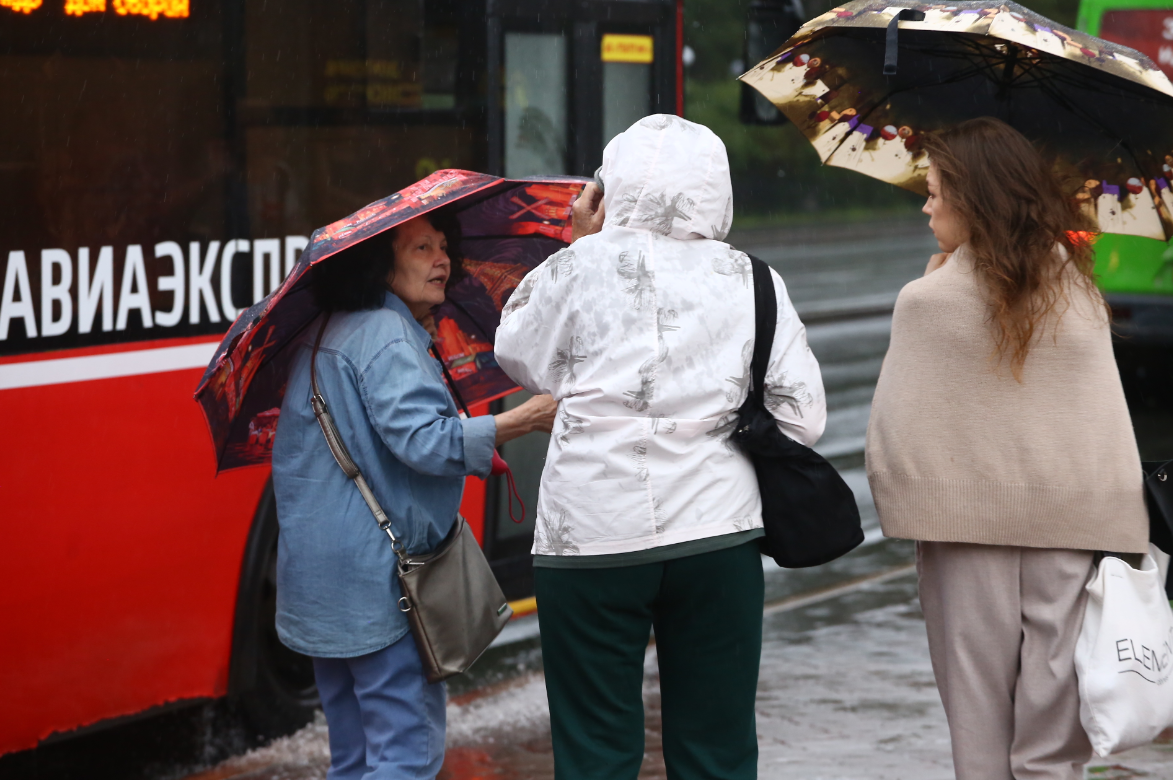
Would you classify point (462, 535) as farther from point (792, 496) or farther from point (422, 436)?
point (792, 496)

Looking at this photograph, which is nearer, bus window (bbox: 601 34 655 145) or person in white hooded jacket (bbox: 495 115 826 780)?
person in white hooded jacket (bbox: 495 115 826 780)

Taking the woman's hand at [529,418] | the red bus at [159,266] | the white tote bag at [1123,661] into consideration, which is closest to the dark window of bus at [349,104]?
the red bus at [159,266]

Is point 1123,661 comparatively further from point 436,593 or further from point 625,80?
point 625,80

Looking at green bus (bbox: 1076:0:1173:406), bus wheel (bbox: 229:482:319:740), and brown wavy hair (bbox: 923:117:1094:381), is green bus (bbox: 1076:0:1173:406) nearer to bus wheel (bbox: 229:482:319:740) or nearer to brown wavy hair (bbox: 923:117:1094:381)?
bus wheel (bbox: 229:482:319:740)

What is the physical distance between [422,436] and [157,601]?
65.1 inches

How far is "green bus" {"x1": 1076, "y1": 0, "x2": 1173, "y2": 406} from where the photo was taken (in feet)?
30.1

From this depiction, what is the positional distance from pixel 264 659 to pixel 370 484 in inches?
70.9

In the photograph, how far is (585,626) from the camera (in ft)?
9.25

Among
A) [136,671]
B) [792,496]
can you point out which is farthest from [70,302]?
[792,496]

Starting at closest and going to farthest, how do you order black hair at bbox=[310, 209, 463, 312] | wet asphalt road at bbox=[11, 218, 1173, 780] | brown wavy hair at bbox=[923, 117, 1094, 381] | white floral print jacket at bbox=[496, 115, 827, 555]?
white floral print jacket at bbox=[496, 115, 827, 555]
brown wavy hair at bbox=[923, 117, 1094, 381]
black hair at bbox=[310, 209, 463, 312]
wet asphalt road at bbox=[11, 218, 1173, 780]

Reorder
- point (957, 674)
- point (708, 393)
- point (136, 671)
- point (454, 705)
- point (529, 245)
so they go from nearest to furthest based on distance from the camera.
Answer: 1. point (708, 393)
2. point (957, 674)
3. point (529, 245)
4. point (136, 671)
5. point (454, 705)

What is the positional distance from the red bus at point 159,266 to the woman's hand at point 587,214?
1.67 meters

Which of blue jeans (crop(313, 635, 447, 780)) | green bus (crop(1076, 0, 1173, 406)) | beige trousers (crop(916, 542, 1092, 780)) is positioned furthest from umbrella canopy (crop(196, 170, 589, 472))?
green bus (crop(1076, 0, 1173, 406))

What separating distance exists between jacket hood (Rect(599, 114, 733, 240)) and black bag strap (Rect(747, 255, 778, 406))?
0.15 m
